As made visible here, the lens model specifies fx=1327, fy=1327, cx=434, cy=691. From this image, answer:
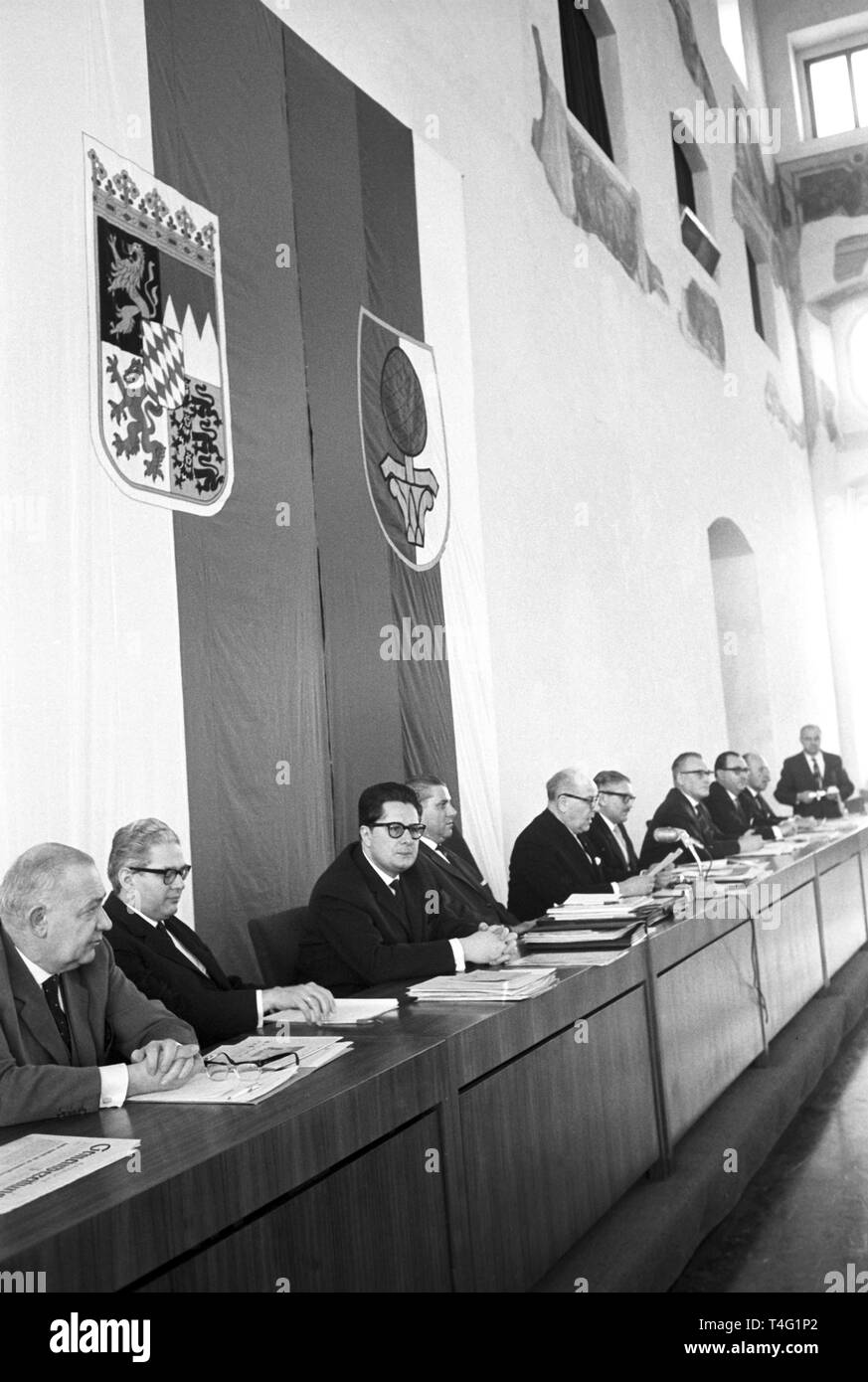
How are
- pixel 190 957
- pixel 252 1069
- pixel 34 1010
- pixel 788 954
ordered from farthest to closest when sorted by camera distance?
pixel 788 954
pixel 190 957
pixel 34 1010
pixel 252 1069

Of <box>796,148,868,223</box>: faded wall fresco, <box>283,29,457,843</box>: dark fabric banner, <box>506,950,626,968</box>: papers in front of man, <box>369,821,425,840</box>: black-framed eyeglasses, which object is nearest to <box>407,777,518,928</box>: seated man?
<box>283,29,457,843</box>: dark fabric banner

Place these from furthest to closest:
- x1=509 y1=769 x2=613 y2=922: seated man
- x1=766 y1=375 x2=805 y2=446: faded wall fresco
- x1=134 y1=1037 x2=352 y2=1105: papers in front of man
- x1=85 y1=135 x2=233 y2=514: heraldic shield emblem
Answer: x1=766 y1=375 x2=805 y2=446: faded wall fresco → x1=509 y1=769 x2=613 y2=922: seated man → x1=85 y1=135 x2=233 y2=514: heraldic shield emblem → x1=134 y1=1037 x2=352 y2=1105: papers in front of man

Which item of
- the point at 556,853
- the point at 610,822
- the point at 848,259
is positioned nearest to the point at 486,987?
the point at 556,853

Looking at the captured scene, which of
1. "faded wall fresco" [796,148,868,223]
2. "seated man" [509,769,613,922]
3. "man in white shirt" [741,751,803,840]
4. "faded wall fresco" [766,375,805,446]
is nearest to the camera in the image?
"seated man" [509,769,613,922]

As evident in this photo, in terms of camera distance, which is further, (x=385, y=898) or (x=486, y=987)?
(x=385, y=898)

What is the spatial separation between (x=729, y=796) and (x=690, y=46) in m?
8.34

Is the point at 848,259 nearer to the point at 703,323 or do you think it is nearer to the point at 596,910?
the point at 703,323

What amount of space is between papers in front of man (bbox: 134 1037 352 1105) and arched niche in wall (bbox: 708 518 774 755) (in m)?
12.7

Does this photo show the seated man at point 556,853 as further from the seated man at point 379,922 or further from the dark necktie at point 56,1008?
the dark necktie at point 56,1008

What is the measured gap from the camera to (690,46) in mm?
13758

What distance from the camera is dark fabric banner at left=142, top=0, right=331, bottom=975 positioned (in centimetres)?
494

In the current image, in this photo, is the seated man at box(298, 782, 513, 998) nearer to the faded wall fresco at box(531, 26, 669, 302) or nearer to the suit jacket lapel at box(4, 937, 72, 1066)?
the suit jacket lapel at box(4, 937, 72, 1066)

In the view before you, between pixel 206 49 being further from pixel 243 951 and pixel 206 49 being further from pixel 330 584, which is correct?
pixel 243 951
